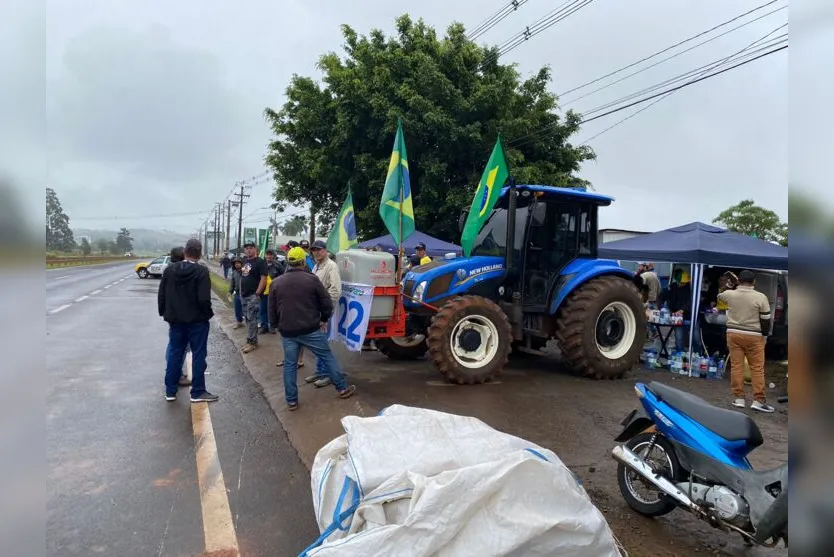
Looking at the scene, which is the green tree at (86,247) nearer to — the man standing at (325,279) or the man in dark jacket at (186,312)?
the man in dark jacket at (186,312)

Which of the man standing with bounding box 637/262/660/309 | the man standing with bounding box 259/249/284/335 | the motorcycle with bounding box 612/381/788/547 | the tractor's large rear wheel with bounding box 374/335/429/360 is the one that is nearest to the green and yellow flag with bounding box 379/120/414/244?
the tractor's large rear wheel with bounding box 374/335/429/360

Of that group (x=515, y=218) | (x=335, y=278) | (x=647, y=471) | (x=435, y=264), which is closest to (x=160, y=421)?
(x=335, y=278)

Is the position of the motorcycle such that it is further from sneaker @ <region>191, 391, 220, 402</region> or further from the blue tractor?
sneaker @ <region>191, 391, 220, 402</region>

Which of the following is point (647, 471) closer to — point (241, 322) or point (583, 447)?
point (583, 447)

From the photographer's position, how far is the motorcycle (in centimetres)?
263

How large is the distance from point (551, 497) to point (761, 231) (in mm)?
37710

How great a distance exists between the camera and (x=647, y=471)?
3115 mm

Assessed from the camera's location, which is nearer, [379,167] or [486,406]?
[486,406]

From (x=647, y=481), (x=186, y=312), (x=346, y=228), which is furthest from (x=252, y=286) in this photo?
(x=647, y=481)

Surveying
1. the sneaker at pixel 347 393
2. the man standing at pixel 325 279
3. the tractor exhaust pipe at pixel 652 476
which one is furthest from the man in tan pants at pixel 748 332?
the man standing at pixel 325 279

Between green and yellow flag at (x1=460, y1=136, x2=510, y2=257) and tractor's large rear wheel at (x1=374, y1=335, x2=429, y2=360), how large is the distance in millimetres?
2033

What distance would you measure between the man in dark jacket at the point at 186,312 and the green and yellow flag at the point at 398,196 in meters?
2.46

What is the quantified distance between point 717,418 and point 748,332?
3726 millimetres

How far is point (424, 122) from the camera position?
1484cm
